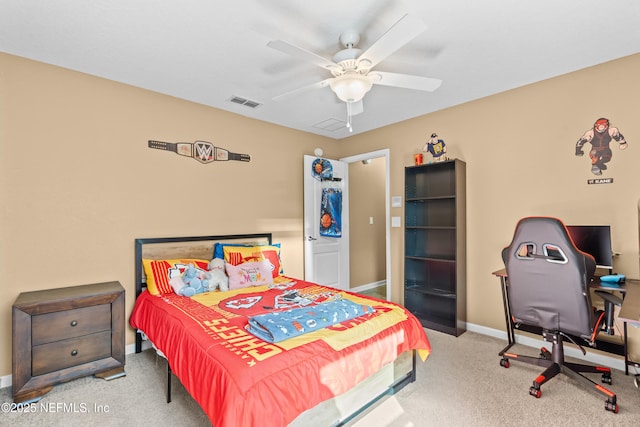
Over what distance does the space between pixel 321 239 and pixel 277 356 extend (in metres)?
3.08

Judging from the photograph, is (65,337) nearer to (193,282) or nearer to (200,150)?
(193,282)

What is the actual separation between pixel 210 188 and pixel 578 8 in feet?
11.5

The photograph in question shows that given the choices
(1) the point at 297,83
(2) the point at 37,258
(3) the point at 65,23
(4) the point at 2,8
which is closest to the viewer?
(4) the point at 2,8

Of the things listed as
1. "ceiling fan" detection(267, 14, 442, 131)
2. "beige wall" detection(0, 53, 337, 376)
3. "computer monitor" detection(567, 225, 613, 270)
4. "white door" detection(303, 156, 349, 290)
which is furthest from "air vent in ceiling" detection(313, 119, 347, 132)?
"computer monitor" detection(567, 225, 613, 270)

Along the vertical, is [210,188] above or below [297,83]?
below

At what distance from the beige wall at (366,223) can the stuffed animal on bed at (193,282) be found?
2829 mm

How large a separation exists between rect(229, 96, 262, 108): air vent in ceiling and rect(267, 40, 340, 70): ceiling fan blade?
158 centimetres

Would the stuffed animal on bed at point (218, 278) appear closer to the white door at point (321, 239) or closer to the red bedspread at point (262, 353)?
the red bedspread at point (262, 353)

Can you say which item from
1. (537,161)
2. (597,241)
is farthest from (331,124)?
(597,241)

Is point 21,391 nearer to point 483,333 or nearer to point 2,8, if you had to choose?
point 2,8

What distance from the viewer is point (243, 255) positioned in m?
3.50

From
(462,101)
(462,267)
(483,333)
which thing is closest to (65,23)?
(462,101)

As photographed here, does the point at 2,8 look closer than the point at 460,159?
Yes

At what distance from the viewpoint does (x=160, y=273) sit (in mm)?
2990
